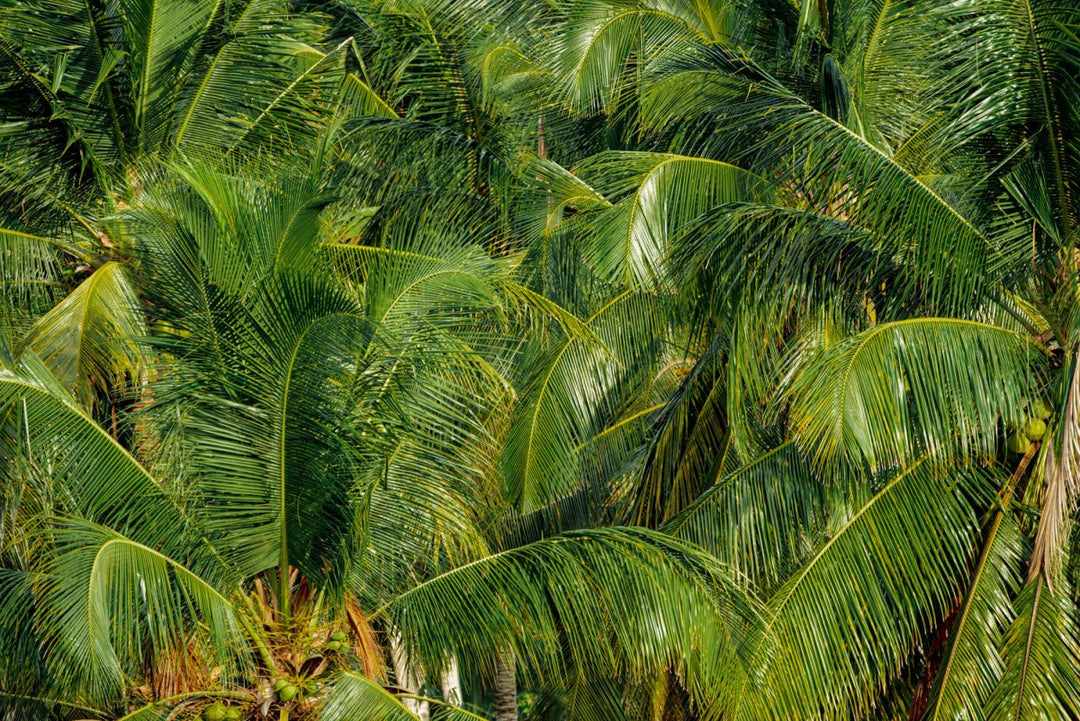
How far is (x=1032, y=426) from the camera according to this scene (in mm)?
7516

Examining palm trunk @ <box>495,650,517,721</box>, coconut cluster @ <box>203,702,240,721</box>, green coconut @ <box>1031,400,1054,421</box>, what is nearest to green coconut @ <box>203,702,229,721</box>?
coconut cluster @ <box>203,702,240,721</box>

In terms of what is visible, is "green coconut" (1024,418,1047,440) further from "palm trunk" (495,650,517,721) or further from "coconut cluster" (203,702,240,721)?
"palm trunk" (495,650,517,721)

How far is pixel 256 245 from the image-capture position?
23.4 ft

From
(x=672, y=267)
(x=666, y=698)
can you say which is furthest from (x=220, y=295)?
(x=666, y=698)

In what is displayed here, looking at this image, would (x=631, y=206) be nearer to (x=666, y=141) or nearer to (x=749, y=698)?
(x=666, y=141)

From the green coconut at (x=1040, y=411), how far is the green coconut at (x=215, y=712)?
5.04 m

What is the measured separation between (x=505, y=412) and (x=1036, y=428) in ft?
13.0

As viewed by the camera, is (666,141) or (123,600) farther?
(666,141)

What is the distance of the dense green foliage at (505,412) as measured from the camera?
23.1ft

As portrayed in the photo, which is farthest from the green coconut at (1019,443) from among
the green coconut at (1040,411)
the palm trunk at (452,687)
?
the palm trunk at (452,687)

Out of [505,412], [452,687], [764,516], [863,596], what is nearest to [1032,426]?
[863,596]

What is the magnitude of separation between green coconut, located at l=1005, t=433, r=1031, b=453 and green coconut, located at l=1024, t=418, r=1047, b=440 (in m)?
0.05

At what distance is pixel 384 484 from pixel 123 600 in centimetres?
174

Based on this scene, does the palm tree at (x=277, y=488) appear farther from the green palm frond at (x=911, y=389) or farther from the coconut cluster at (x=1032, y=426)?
the coconut cluster at (x=1032, y=426)
